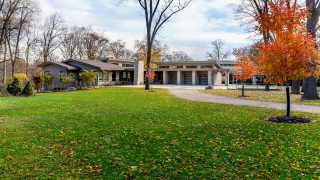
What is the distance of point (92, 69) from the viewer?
33.6m

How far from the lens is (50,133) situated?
6.48 metres

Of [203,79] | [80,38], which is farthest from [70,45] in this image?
[203,79]

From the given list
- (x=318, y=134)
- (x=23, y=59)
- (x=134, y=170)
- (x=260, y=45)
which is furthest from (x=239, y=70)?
(x=23, y=59)

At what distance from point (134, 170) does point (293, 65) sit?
6.48 meters

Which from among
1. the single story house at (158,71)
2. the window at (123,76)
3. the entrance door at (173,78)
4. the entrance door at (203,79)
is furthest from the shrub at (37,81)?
the entrance door at (203,79)

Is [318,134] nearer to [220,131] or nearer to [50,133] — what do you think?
[220,131]

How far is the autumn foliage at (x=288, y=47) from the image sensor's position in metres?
7.70

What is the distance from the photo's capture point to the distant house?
32219 mm

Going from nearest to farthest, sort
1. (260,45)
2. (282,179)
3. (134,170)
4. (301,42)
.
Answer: (282,179)
(134,170)
(301,42)
(260,45)

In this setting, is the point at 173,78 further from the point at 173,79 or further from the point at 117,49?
the point at 117,49

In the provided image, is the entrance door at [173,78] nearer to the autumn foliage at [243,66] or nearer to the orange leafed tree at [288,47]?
the autumn foliage at [243,66]

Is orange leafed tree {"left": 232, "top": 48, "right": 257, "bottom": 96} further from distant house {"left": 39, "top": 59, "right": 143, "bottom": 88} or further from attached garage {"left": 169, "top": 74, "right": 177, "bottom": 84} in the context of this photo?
attached garage {"left": 169, "top": 74, "right": 177, "bottom": 84}

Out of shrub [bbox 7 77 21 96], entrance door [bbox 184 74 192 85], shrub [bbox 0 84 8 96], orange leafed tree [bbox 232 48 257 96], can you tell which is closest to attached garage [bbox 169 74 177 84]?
entrance door [bbox 184 74 192 85]

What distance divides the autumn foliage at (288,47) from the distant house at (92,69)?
26.2m
